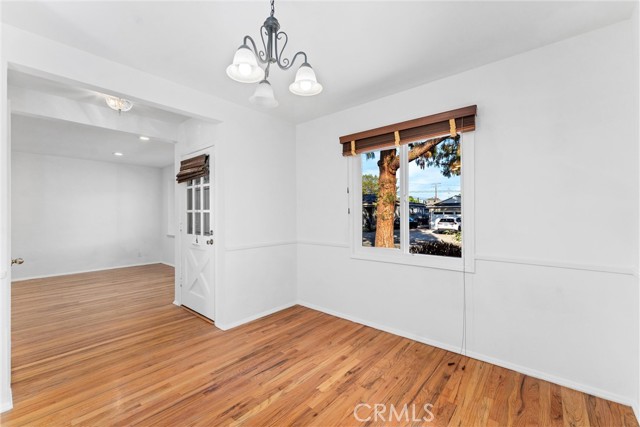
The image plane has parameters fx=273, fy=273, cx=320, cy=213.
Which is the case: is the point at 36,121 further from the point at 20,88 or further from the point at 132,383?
the point at 132,383

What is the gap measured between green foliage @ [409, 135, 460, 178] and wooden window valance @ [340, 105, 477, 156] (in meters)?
0.17

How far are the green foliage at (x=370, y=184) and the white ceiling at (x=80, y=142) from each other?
11.8 ft

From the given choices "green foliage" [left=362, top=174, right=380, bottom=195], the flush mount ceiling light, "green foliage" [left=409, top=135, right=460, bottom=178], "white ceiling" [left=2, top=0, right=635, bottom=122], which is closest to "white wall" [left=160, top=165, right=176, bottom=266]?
the flush mount ceiling light

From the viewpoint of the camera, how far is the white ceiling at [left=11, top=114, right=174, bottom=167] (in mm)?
3875

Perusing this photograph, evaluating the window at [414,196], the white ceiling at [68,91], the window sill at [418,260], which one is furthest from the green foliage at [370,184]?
the white ceiling at [68,91]

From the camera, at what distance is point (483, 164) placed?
2393mm

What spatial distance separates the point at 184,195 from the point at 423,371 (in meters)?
3.52

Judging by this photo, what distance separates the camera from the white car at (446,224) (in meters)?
2.63

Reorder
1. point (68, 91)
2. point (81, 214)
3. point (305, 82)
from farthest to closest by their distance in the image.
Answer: point (81, 214), point (68, 91), point (305, 82)

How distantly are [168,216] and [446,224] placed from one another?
679 cm

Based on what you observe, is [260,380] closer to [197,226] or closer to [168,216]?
[197,226]

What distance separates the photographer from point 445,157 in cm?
269

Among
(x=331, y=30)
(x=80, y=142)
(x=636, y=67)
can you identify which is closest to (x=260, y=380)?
(x=331, y=30)

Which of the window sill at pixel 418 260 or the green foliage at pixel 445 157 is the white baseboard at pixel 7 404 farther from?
the green foliage at pixel 445 157
